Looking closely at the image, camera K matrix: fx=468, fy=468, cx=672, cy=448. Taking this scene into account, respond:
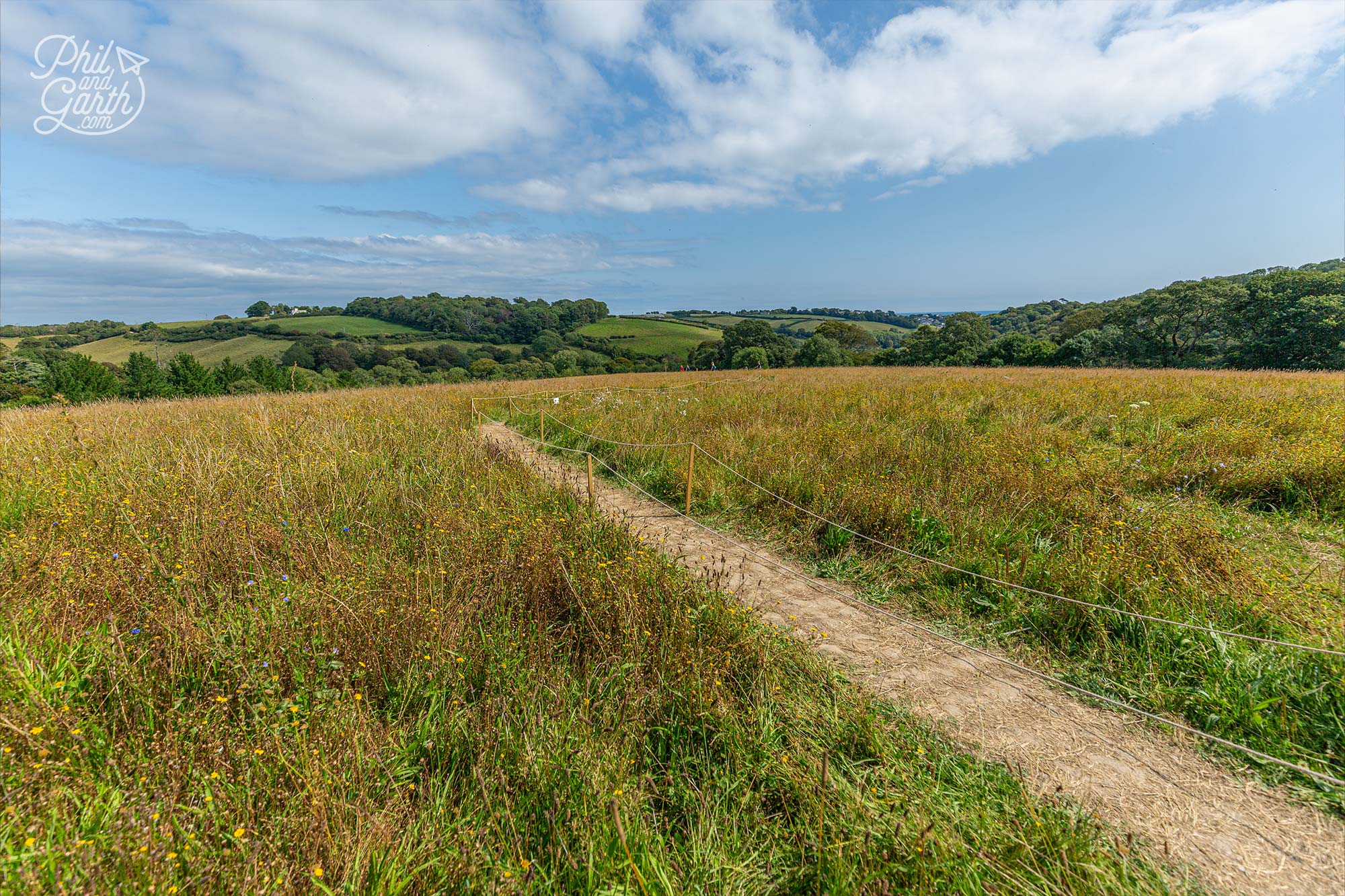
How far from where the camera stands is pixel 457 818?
200 centimetres

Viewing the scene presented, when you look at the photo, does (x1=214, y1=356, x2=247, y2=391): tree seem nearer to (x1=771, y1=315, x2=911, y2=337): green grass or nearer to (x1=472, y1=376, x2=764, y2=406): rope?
(x1=472, y1=376, x2=764, y2=406): rope

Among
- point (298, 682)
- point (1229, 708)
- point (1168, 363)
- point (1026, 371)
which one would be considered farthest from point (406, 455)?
point (1168, 363)

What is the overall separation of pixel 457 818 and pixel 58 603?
9.84 feet

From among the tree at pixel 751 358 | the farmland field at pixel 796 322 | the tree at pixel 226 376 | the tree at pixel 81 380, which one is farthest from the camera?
the farmland field at pixel 796 322

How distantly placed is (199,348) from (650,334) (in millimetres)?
69549

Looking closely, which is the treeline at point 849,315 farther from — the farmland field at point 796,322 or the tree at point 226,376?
the tree at point 226,376

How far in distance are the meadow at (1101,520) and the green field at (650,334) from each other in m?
63.9

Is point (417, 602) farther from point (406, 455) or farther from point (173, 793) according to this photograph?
point (406, 455)

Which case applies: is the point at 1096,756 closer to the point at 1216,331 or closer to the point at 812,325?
the point at 1216,331

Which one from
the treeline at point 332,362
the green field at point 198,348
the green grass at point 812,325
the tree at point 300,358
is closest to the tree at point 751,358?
the treeline at point 332,362

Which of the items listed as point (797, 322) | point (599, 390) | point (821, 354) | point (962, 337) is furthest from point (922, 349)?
point (797, 322)

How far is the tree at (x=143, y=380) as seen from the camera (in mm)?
36719

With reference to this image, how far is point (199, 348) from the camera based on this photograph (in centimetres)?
7138

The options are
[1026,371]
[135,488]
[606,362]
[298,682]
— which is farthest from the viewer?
[606,362]
